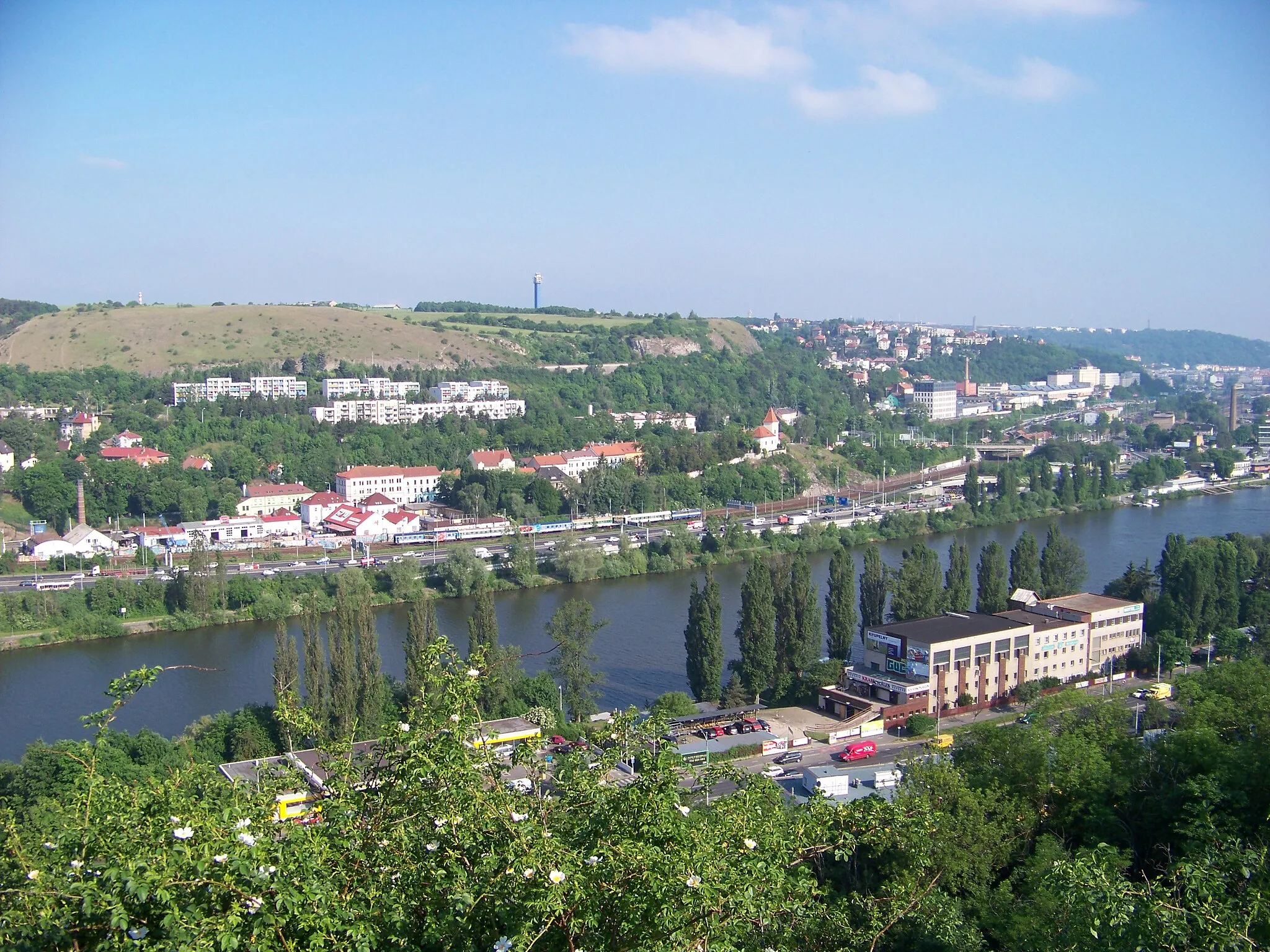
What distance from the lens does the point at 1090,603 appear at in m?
7.92

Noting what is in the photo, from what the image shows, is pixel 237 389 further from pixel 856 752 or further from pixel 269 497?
pixel 856 752

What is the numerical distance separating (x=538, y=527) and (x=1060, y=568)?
6.52 m

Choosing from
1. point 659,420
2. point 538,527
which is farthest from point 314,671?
point 659,420

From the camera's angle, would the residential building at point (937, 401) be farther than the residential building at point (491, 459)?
Yes

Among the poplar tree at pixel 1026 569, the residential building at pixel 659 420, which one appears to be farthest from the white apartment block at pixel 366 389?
the poplar tree at pixel 1026 569

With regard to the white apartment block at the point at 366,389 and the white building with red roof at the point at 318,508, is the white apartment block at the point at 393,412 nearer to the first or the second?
the white apartment block at the point at 366,389

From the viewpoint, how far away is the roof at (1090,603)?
7.73 metres

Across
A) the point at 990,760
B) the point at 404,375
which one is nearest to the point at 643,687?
the point at 990,760

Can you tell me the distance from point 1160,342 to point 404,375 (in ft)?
169

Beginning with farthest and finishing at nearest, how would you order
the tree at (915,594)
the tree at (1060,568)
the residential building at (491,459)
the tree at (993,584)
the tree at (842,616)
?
the residential building at (491,459)
the tree at (1060,568)
the tree at (993,584)
the tree at (915,594)
the tree at (842,616)

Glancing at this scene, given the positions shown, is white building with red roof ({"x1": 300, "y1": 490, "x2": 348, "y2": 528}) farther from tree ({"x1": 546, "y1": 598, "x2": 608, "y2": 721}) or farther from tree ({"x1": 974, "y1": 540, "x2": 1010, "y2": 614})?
tree ({"x1": 974, "y1": 540, "x2": 1010, "y2": 614})

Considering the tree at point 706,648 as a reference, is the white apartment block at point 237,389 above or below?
above

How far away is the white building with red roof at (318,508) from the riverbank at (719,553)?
10.2ft

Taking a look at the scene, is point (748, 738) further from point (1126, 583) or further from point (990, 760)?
point (1126, 583)
